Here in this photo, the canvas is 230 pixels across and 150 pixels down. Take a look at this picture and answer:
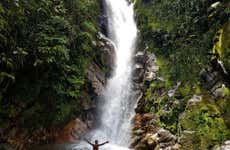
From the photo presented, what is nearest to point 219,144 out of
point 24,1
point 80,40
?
point 80,40

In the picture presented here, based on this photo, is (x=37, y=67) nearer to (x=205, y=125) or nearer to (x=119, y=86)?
(x=119, y=86)

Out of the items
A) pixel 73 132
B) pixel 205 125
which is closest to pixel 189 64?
pixel 205 125

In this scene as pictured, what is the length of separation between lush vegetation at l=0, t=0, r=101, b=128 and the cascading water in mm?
1793

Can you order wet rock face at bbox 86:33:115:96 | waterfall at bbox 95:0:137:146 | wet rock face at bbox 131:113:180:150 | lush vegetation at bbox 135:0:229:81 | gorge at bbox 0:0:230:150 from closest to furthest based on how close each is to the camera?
wet rock face at bbox 131:113:180:150 → gorge at bbox 0:0:230:150 → lush vegetation at bbox 135:0:229:81 → waterfall at bbox 95:0:137:146 → wet rock face at bbox 86:33:115:96

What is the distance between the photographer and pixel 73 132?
14758 millimetres

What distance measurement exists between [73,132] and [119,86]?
4.44 metres

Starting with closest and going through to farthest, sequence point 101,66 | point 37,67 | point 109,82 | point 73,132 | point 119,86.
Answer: point 37,67 < point 73,132 < point 119,86 < point 109,82 < point 101,66

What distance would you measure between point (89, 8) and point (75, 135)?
9686 mm

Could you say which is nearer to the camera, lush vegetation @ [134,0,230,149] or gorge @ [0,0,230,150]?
lush vegetation @ [134,0,230,149]

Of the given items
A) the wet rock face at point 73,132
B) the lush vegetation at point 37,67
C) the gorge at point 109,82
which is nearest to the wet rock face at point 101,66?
the gorge at point 109,82

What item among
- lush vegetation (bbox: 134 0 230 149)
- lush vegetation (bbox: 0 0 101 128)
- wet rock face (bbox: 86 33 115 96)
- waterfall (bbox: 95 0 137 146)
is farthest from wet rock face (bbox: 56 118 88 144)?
lush vegetation (bbox: 134 0 230 149)

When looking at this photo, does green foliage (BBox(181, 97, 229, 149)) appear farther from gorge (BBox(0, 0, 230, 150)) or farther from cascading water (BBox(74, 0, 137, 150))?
cascading water (BBox(74, 0, 137, 150))

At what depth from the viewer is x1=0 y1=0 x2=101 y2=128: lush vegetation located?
12.5 metres

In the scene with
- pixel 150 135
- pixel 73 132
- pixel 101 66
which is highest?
pixel 101 66
